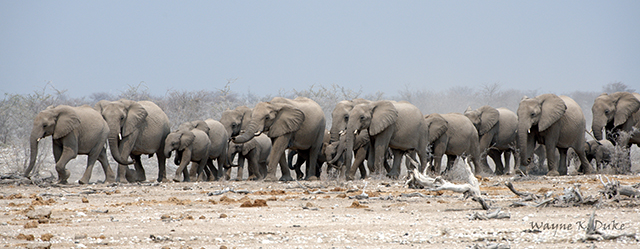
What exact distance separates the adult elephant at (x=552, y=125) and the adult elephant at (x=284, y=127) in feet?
18.3

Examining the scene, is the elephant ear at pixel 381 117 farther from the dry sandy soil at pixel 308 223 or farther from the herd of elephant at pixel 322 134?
the dry sandy soil at pixel 308 223

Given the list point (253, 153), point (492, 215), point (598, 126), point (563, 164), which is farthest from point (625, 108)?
point (492, 215)

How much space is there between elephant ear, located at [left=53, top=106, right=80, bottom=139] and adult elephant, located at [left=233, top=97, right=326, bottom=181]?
11.5 ft

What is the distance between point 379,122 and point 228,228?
29.2ft

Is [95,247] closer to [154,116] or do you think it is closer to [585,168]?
[154,116]

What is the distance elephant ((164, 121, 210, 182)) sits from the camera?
16.5m

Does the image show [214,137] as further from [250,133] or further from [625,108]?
[625,108]

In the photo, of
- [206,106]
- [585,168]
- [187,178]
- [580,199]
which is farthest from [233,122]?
[206,106]

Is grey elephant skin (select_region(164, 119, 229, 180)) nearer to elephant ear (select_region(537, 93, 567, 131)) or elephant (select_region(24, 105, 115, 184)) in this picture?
elephant (select_region(24, 105, 115, 184))

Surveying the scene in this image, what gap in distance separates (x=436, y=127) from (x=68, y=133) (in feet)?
28.9

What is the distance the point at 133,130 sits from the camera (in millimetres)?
16375

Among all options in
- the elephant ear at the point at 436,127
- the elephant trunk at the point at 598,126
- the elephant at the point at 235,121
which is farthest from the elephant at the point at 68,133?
the elephant trunk at the point at 598,126

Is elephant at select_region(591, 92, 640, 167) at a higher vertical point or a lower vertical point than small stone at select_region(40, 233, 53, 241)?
higher

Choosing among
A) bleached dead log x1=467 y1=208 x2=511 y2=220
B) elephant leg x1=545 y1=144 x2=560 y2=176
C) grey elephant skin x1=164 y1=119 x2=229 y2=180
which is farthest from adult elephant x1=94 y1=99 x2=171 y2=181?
bleached dead log x1=467 y1=208 x2=511 y2=220
